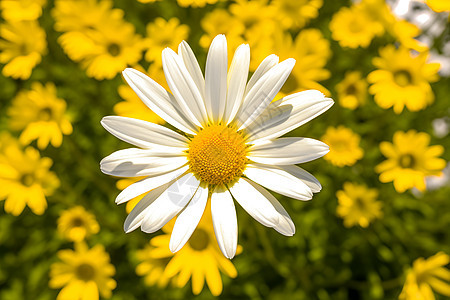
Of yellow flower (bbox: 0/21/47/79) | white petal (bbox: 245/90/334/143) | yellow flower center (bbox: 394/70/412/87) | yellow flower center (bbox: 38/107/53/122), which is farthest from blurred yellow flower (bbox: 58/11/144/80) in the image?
yellow flower center (bbox: 394/70/412/87)

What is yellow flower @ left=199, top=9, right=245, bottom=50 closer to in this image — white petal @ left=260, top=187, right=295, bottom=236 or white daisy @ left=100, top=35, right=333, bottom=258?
white daisy @ left=100, top=35, right=333, bottom=258

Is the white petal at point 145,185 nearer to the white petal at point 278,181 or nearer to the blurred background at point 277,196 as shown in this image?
the white petal at point 278,181

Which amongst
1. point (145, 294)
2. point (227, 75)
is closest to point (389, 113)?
point (227, 75)

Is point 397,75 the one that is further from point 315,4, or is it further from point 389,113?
point 315,4

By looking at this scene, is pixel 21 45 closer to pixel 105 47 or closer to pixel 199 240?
pixel 105 47

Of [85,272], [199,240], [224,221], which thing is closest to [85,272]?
[85,272]

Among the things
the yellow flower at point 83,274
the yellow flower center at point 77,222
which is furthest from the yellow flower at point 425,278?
the yellow flower center at point 77,222
